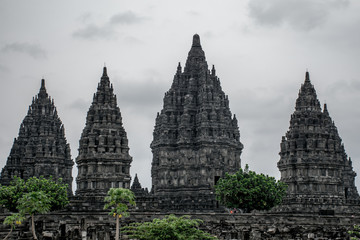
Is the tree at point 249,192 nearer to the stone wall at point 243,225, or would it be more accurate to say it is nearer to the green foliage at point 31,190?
the stone wall at point 243,225

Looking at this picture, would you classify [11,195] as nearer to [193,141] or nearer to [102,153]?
[102,153]

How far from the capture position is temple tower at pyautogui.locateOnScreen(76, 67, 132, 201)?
84562 millimetres

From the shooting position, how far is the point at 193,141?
96.6 metres

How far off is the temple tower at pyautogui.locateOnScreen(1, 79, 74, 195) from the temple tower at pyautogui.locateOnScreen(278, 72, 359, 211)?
34.5 meters

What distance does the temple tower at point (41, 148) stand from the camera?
10525 cm

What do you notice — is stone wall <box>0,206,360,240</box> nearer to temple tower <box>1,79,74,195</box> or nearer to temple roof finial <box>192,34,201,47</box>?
temple tower <box>1,79,74,195</box>

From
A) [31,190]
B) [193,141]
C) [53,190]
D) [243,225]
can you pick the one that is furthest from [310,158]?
[31,190]

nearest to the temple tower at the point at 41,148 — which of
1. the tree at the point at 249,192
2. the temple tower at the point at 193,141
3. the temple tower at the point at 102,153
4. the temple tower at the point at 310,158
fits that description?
the temple tower at the point at 193,141

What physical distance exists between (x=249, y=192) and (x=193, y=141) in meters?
21.9

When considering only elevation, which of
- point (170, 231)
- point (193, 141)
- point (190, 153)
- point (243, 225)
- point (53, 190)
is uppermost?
point (193, 141)

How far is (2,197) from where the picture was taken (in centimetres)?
7594

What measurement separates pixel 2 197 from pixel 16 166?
37.7 meters

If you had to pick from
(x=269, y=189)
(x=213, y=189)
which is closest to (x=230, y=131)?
(x=213, y=189)

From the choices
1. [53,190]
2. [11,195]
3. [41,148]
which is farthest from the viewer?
[41,148]
